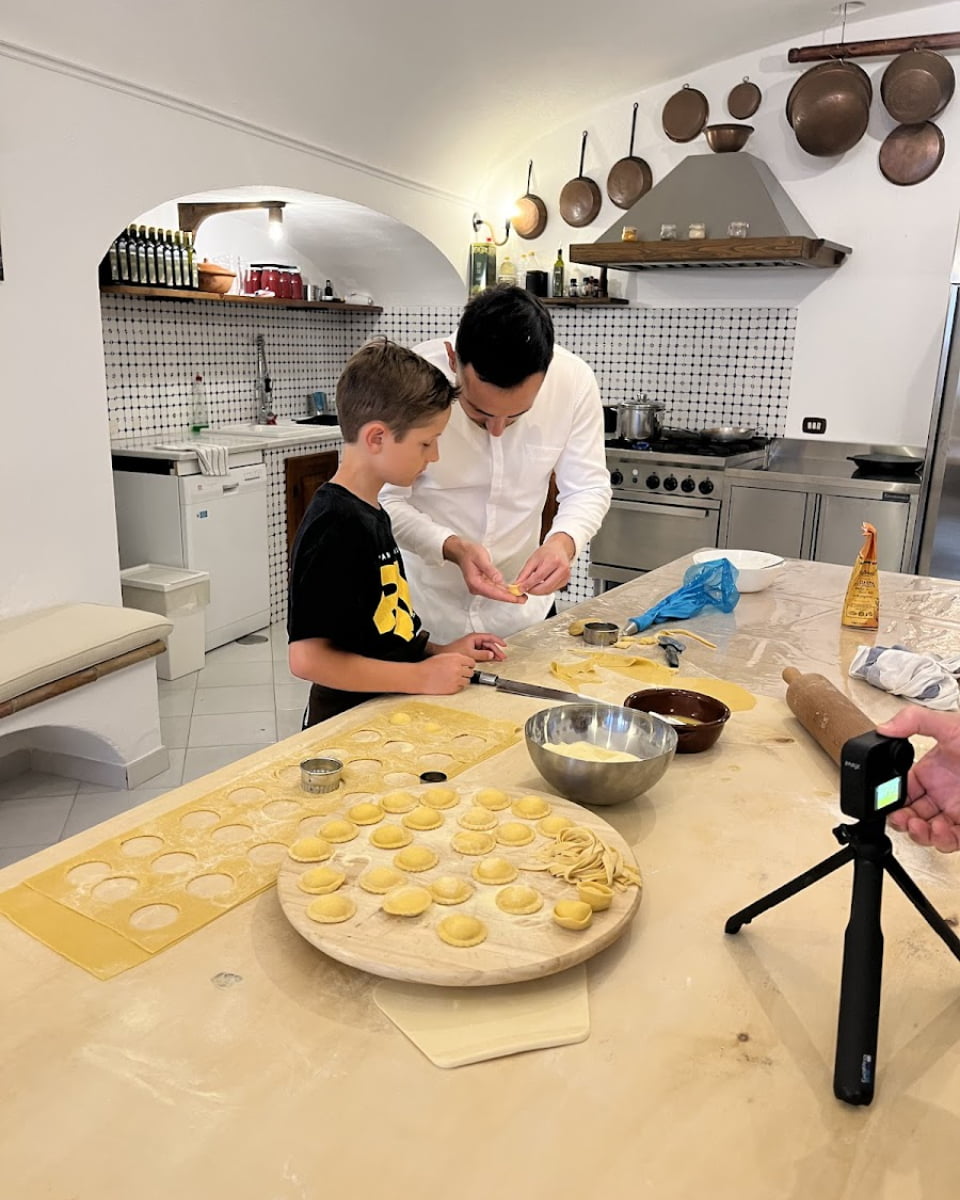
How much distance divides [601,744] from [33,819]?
2318 mm

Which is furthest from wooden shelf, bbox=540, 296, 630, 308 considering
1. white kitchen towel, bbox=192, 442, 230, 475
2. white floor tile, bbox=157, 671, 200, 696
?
white floor tile, bbox=157, 671, 200, 696

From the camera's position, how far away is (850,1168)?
28.2 inches

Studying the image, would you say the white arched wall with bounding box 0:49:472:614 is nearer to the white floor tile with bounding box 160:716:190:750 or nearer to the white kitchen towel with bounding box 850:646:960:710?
the white floor tile with bounding box 160:716:190:750

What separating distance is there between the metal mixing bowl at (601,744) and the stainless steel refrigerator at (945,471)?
3129 mm

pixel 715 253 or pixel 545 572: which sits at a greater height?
pixel 715 253

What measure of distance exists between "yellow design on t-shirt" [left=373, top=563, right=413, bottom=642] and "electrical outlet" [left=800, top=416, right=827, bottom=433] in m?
3.63

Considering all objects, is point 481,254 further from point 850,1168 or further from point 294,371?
point 850,1168

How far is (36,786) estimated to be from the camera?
10.6ft

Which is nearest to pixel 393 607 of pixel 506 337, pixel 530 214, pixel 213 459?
pixel 506 337

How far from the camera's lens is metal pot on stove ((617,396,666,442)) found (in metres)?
4.95

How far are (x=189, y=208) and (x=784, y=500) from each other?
3491 mm

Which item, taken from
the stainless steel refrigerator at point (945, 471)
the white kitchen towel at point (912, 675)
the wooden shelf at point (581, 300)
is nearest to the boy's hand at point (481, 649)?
the white kitchen towel at point (912, 675)

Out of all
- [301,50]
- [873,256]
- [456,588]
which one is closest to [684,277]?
[873,256]

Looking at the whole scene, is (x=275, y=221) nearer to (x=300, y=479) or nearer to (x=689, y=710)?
(x=300, y=479)
